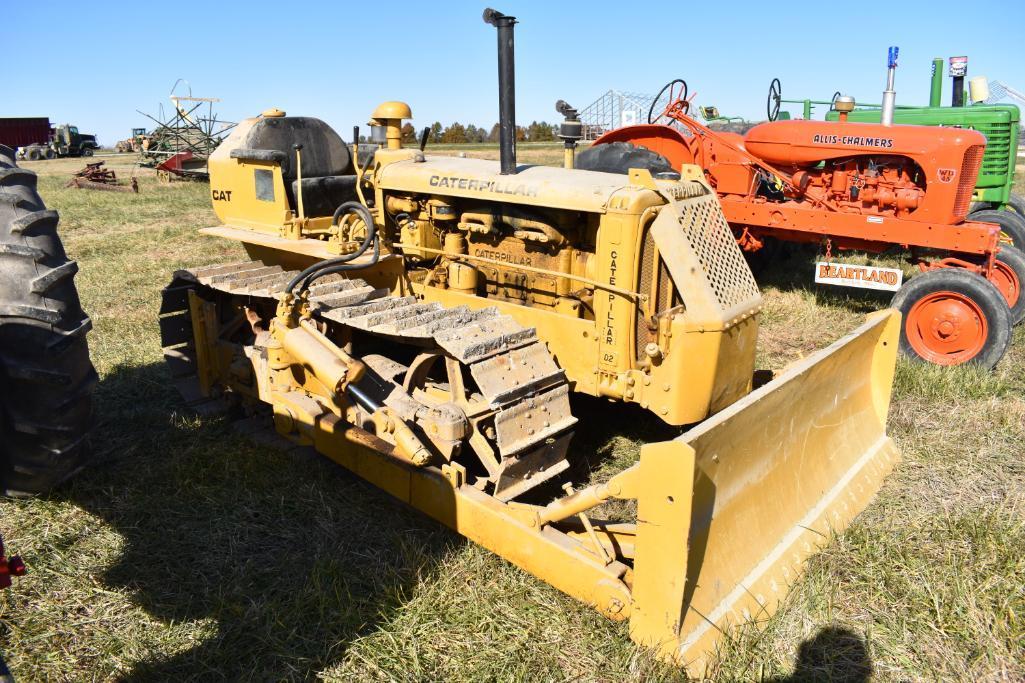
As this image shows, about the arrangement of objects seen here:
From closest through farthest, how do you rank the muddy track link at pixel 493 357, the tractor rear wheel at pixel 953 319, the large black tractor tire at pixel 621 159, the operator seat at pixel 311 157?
the muddy track link at pixel 493 357 → the operator seat at pixel 311 157 → the tractor rear wheel at pixel 953 319 → the large black tractor tire at pixel 621 159

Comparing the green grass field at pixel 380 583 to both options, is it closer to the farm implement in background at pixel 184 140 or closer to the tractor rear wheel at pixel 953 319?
the tractor rear wheel at pixel 953 319

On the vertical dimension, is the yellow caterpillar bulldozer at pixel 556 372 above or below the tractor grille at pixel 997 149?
below

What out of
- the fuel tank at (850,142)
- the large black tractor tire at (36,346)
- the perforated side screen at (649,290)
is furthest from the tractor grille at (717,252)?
the fuel tank at (850,142)

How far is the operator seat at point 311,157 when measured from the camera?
5410mm

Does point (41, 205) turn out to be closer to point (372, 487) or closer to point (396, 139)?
point (372, 487)

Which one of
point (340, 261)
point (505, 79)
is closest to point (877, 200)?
point (505, 79)

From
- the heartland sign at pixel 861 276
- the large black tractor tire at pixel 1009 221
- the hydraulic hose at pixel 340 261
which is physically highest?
the hydraulic hose at pixel 340 261

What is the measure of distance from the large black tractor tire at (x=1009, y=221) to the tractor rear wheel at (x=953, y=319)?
3103mm

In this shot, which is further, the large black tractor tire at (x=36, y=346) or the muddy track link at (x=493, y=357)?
the muddy track link at (x=493, y=357)

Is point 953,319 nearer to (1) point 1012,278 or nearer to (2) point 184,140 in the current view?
(1) point 1012,278

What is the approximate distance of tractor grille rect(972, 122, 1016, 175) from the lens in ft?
29.4

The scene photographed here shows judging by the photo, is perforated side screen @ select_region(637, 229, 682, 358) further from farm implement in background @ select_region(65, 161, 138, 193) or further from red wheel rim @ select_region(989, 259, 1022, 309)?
farm implement in background @ select_region(65, 161, 138, 193)

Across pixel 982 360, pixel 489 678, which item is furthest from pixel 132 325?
pixel 982 360

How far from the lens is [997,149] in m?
9.12
